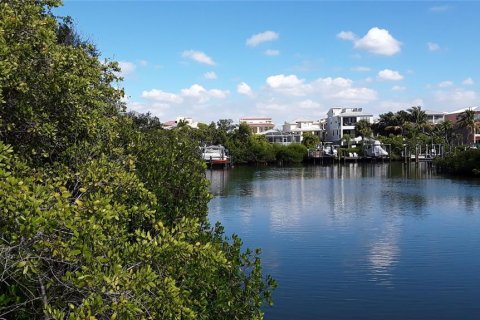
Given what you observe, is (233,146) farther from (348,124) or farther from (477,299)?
(477,299)

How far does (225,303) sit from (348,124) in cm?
12715

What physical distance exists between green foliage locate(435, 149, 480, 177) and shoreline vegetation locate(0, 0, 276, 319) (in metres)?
68.0

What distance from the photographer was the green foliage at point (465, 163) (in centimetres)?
6975

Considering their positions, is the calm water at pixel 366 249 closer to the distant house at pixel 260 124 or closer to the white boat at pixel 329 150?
the white boat at pixel 329 150

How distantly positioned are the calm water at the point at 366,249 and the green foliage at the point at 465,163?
21491mm

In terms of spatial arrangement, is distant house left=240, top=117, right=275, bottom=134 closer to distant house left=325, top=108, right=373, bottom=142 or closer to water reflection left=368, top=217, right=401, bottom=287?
distant house left=325, top=108, right=373, bottom=142

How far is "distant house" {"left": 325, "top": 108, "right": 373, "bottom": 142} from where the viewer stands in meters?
131

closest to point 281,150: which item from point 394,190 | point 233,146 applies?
point 233,146

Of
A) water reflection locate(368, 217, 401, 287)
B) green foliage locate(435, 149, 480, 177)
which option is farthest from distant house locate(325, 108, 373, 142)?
water reflection locate(368, 217, 401, 287)

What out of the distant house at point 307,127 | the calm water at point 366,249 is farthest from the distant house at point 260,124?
the calm water at point 366,249

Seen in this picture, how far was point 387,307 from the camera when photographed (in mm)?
17375

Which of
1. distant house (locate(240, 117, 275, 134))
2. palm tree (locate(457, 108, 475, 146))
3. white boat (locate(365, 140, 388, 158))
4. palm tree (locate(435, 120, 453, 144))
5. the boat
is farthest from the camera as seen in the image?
distant house (locate(240, 117, 275, 134))

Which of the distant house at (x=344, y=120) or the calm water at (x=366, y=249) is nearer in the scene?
the calm water at (x=366, y=249)

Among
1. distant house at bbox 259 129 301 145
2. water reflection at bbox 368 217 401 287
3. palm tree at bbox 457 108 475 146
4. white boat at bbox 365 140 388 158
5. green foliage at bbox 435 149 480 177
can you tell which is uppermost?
palm tree at bbox 457 108 475 146
